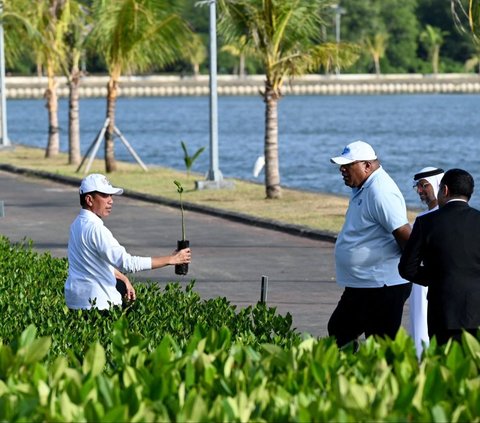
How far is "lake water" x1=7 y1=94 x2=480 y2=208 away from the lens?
6047cm

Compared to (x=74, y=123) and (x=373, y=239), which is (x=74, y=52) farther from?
(x=373, y=239)

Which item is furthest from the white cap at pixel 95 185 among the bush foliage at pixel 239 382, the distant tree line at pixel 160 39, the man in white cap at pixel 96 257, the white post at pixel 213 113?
the white post at pixel 213 113

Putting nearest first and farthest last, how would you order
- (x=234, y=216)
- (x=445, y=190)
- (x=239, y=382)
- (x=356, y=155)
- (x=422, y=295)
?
(x=239, y=382), (x=445, y=190), (x=356, y=155), (x=422, y=295), (x=234, y=216)

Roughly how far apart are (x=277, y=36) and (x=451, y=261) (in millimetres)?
20661

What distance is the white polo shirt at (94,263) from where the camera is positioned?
10250 mm

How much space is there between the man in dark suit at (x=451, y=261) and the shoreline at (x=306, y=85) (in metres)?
147

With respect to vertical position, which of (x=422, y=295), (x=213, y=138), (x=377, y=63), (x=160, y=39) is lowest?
(x=377, y=63)

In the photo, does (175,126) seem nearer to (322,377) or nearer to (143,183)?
(143,183)

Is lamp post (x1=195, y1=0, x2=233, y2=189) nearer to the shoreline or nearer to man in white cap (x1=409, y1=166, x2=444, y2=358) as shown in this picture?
man in white cap (x1=409, y1=166, x2=444, y2=358)

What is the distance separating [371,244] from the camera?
391 inches

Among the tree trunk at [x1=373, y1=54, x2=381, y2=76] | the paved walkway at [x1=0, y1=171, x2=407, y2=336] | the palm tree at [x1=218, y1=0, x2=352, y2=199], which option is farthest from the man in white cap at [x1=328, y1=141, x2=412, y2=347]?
the tree trunk at [x1=373, y1=54, x2=381, y2=76]

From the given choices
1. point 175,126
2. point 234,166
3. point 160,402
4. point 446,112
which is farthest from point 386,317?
point 446,112

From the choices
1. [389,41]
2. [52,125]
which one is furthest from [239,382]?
[389,41]

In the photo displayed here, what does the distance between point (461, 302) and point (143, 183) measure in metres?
25.3
